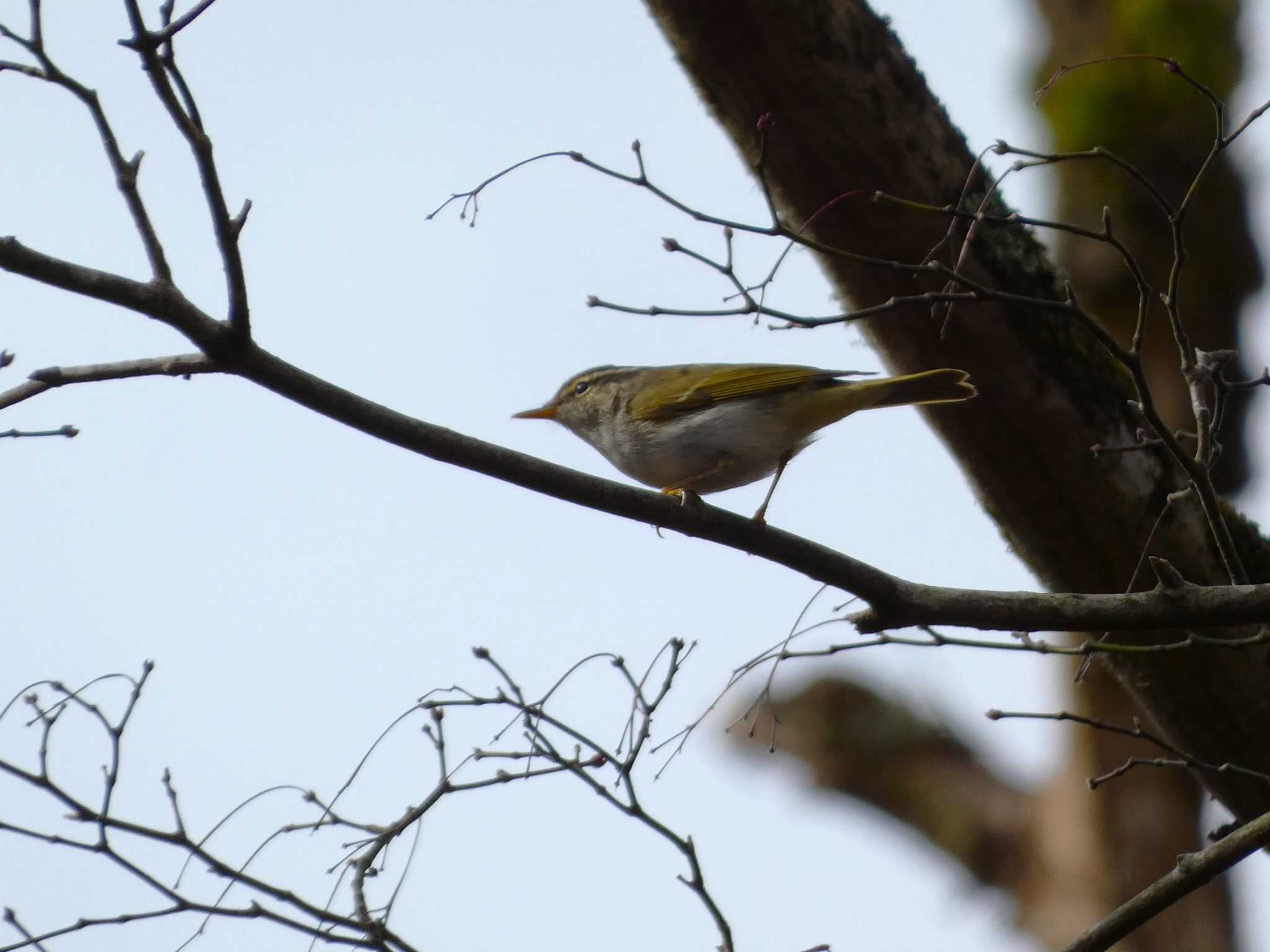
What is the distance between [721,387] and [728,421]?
0.94 feet

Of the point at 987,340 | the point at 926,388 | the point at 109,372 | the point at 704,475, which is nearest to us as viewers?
the point at 109,372

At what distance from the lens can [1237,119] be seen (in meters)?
8.43

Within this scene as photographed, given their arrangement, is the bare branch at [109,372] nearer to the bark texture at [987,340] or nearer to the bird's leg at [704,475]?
the bark texture at [987,340]

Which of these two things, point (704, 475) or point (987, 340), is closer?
point (987, 340)

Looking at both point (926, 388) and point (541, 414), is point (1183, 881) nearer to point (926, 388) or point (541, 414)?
point (926, 388)

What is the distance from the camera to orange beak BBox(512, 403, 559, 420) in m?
5.74

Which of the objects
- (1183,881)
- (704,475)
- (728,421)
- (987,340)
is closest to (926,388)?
(987,340)

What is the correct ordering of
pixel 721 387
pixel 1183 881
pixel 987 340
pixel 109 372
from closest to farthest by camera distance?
1. pixel 109 372
2. pixel 1183 881
3. pixel 987 340
4. pixel 721 387

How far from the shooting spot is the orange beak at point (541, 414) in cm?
574

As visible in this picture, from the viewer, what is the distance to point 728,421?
4.81 metres

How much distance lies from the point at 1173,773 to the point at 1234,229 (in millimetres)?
4291

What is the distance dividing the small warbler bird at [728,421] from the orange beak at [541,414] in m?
0.53

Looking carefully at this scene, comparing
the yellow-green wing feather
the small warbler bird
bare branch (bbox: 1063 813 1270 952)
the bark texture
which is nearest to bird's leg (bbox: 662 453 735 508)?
the small warbler bird

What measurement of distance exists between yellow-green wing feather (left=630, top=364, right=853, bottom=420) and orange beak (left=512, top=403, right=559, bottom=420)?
0.67m
